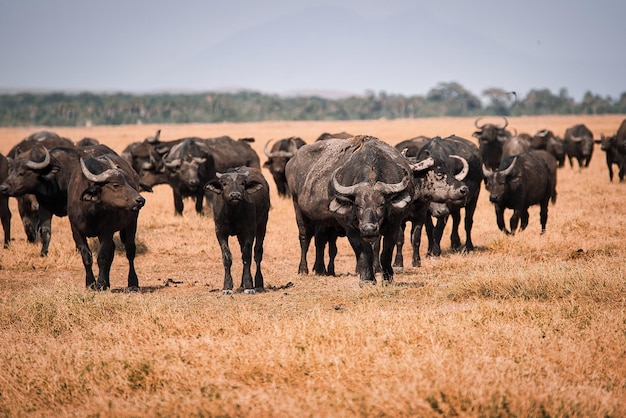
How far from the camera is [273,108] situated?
131875mm

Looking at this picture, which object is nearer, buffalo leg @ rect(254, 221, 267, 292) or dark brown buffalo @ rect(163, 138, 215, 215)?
buffalo leg @ rect(254, 221, 267, 292)

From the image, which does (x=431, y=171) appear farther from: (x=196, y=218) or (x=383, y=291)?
(x=196, y=218)

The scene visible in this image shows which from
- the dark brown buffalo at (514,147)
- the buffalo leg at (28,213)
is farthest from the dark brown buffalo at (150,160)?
the dark brown buffalo at (514,147)

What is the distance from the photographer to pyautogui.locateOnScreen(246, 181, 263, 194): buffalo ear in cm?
1111

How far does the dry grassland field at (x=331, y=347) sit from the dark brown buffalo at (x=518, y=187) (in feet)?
10.4

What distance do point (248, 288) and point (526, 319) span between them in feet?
13.9

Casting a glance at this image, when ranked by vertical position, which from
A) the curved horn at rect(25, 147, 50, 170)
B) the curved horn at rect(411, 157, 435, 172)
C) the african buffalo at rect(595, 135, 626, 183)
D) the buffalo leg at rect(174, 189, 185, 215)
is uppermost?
the curved horn at rect(411, 157, 435, 172)

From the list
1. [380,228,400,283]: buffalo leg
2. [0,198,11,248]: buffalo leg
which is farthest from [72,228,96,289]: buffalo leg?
[0,198,11,248]: buffalo leg

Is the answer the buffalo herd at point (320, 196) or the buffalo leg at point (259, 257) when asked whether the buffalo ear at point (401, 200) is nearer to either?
the buffalo herd at point (320, 196)

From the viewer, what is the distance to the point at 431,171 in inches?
521

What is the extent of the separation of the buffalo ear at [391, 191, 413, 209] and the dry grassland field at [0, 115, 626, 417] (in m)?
1.11

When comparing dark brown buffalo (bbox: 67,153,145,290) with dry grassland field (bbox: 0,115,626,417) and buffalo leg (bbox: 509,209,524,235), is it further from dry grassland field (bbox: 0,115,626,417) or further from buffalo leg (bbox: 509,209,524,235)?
buffalo leg (bbox: 509,209,524,235)

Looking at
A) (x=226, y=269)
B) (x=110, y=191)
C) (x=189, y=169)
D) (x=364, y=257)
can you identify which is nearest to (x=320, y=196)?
(x=364, y=257)

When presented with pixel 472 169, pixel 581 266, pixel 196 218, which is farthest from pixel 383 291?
pixel 196 218
